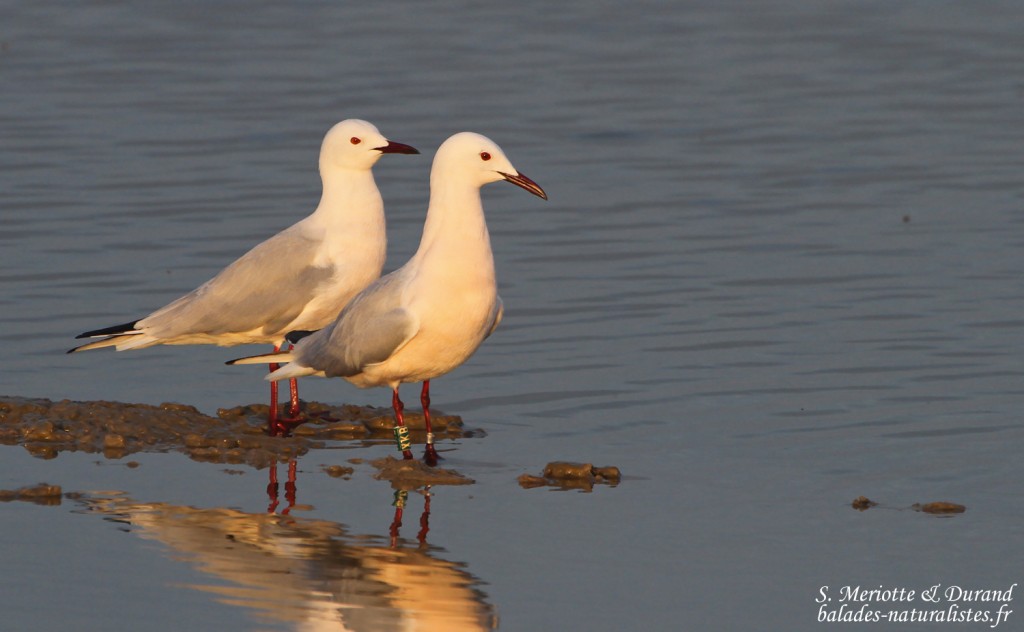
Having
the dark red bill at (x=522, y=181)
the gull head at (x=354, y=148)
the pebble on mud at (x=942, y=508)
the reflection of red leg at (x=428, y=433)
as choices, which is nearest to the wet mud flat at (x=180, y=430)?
the reflection of red leg at (x=428, y=433)

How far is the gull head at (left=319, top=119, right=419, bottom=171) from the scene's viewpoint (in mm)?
10477

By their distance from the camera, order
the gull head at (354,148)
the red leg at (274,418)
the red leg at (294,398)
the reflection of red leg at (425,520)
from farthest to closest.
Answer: the gull head at (354,148) → the red leg at (294,398) → the red leg at (274,418) → the reflection of red leg at (425,520)

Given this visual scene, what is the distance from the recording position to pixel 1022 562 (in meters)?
7.28

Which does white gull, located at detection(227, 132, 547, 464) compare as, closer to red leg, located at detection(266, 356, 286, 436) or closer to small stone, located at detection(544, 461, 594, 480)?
red leg, located at detection(266, 356, 286, 436)

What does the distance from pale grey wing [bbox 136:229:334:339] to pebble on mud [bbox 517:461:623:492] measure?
85.2 inches

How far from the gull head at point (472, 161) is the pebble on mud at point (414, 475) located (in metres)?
1.42

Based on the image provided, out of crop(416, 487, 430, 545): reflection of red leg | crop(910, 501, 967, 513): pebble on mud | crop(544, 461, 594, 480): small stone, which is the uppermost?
crop(544, 461, 594, 480): small stone

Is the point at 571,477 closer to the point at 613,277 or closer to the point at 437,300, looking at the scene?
the point at 437,300

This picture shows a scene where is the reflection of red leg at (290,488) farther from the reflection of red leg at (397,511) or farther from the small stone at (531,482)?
the small stone at (531,482)

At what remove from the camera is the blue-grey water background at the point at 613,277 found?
7.38 metres

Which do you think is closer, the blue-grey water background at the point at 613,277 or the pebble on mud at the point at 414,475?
the blue-grey water background at the point at 613,277

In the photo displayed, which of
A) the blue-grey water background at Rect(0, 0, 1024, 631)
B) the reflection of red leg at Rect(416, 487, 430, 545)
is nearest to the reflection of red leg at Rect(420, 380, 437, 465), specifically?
the blue-grey water background at Rect(0, 0, 1024, 631)

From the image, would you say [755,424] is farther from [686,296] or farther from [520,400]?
[686,296]

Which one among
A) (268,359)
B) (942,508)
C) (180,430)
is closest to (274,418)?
(268,359)
